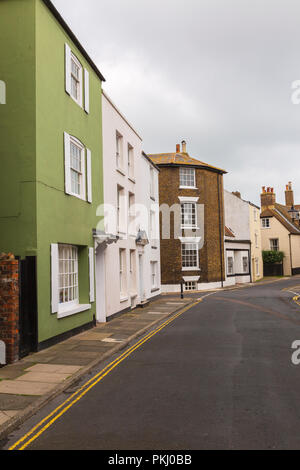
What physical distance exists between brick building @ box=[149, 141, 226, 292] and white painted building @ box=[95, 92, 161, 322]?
8645 mm

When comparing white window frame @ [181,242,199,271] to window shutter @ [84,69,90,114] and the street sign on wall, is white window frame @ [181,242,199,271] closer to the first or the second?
window shutter @ [84,69,90,114]

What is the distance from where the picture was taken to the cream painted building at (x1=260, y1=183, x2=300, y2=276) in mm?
54000

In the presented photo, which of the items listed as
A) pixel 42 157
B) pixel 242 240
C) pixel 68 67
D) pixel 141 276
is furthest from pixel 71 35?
pixel 242 240

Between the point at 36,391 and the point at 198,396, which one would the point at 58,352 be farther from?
the point at 198,396

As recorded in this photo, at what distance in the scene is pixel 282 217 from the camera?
182 ft

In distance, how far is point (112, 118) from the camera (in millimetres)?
18953

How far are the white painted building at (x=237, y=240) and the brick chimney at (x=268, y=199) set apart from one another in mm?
8810

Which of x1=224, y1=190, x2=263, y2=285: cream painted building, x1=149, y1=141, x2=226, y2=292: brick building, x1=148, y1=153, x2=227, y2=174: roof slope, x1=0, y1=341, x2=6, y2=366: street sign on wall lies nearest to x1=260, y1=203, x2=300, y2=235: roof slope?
x1=224, y1=190, x2=263, y2=285: cream painted building

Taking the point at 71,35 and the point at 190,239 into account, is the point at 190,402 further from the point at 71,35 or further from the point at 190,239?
the point at 190,239

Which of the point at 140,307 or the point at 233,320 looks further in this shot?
the point at 140,307

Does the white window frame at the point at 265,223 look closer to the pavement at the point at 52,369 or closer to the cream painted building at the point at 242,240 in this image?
the cream painted building at the point at 242,240

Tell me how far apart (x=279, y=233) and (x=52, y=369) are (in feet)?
→ 162
